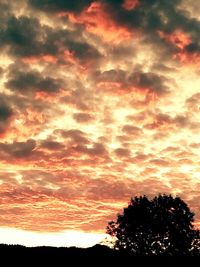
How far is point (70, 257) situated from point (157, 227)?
159 feet

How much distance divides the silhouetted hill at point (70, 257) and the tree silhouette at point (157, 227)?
43.4m

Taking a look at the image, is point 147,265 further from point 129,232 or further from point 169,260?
point 129,232

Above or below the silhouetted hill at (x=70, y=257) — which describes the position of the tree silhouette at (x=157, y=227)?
above

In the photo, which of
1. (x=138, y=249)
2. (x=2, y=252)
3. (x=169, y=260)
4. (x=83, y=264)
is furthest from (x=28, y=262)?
(x=138, y=249)

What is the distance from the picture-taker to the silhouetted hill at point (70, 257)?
1953 centimetres

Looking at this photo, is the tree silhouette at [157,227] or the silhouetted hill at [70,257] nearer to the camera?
the silhouetted hill at [70,257]

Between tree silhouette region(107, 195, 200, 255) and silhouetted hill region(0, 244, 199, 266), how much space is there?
4343 centimetres

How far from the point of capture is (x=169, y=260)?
2353 cm

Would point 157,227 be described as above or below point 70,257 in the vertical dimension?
above

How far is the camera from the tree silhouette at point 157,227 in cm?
6594

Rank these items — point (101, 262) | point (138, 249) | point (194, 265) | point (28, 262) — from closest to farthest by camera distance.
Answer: point (28, 262) → point (101, 262) → point (194, 265) → point (138, 249)

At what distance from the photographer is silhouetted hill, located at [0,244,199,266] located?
64.1 feet

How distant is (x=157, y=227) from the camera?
220 feet

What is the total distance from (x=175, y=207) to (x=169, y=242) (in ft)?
19.6
